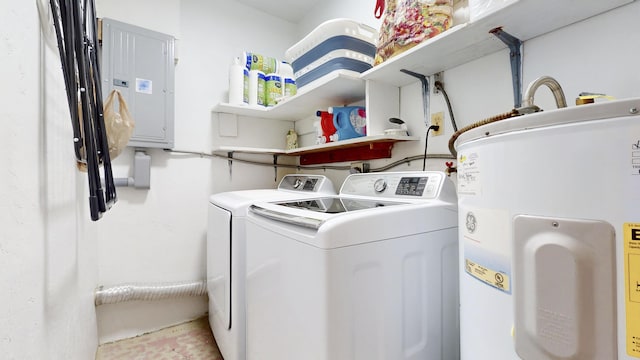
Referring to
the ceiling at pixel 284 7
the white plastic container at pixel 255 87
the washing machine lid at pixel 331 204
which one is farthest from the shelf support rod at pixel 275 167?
the ceiling at pixel 284 7

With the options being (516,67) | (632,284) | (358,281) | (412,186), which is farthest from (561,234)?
(516,67)

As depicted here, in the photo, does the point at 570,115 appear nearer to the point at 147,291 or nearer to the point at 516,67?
the point at 516,67

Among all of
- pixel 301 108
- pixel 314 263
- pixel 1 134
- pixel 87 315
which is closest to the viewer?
pixel 1 134

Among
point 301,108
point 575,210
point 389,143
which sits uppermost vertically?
point 301,108

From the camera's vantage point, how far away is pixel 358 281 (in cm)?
83

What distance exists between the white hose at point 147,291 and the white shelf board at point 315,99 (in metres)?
1.54

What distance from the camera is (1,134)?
57 cm

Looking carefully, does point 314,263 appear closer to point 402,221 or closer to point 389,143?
point 402,221

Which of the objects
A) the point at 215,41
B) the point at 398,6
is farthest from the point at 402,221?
the point at 215,41

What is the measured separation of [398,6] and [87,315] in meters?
2.35

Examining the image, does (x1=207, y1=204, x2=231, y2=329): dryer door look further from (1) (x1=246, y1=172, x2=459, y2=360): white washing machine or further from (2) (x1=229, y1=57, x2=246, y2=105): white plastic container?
(2) (x1=229, y1=57, x2=246, y2=105): white plastic container

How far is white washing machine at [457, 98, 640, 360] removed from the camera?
0.44 m

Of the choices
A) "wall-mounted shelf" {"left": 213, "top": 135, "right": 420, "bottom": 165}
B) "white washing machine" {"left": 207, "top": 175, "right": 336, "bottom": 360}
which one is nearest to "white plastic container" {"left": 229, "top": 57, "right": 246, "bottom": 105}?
"wall-mounted shelf" {"left": 213, "top": 135, "right": 420, "bottom": 165}

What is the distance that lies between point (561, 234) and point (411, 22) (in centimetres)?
112
